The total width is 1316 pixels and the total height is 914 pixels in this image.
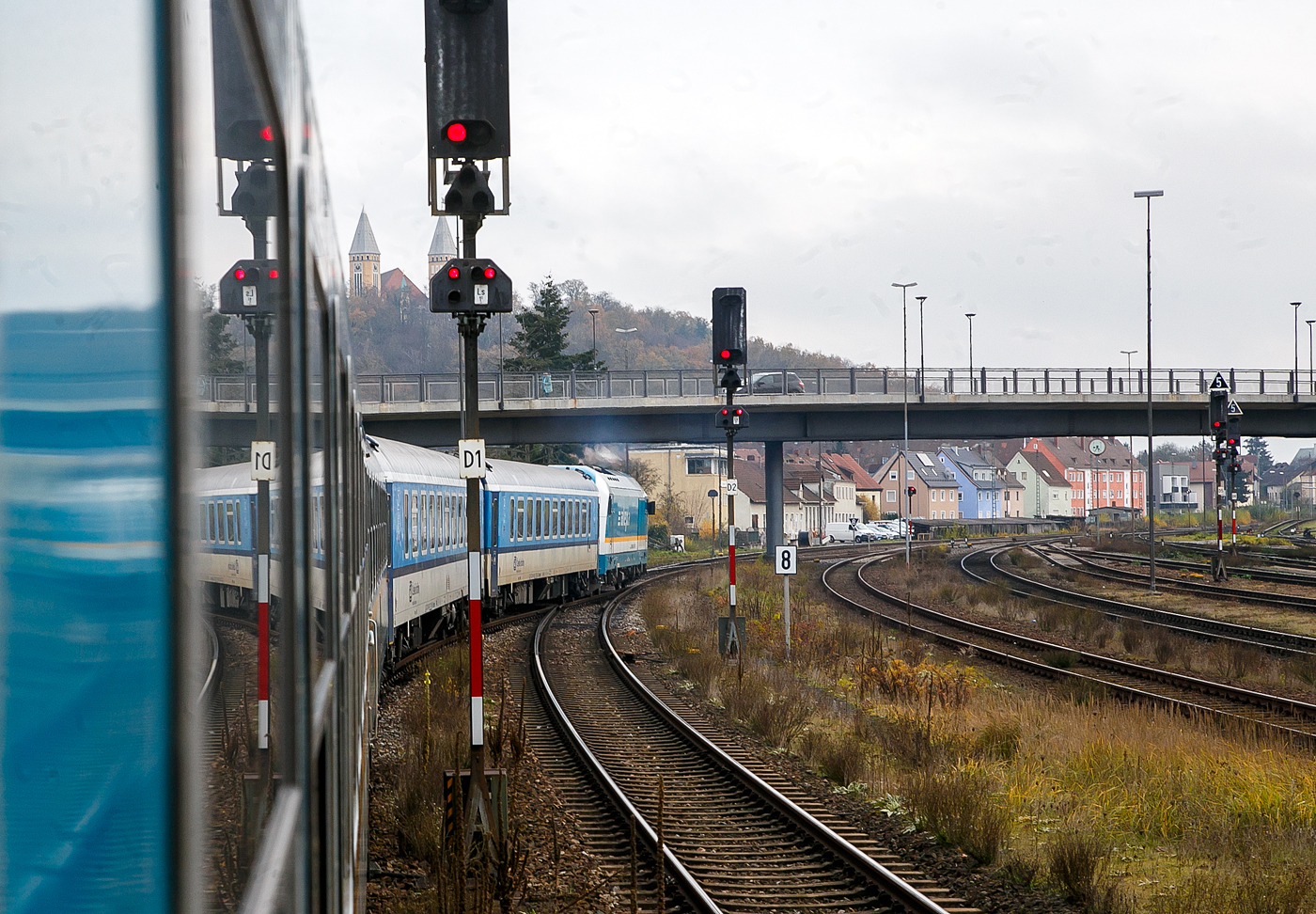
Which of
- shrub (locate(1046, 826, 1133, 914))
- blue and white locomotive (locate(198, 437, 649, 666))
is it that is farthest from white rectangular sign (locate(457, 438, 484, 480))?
shrub (locate(1046, 826, 1133, 914))

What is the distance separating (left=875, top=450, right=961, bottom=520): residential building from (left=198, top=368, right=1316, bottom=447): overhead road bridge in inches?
3110

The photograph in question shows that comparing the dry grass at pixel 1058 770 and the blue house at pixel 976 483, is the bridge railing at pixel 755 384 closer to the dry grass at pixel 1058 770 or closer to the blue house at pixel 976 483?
the dry grass at pixel 1058 770

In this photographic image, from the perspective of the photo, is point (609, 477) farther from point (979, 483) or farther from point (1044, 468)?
point (1044, 468)

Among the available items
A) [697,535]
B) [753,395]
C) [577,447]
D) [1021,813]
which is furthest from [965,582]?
[697,535]

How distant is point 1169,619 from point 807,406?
17.1 meters

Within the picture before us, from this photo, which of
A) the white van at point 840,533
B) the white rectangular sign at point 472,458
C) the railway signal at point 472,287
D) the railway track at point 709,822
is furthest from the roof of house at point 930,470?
the railway signal at point 472,287

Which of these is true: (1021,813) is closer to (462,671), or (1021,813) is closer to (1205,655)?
(462,671)

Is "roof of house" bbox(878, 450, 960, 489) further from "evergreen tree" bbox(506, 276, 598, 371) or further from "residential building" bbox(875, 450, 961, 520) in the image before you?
"evergreen tree" bbox(506, 276, 598, 371)

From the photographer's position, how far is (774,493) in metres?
47.7

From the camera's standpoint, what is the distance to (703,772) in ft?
40.1

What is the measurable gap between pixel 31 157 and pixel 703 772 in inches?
469

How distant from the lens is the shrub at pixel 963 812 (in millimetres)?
9242

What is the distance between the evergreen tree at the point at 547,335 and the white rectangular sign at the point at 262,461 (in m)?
68.8

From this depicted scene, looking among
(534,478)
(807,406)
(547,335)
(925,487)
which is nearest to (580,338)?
(925,487)
